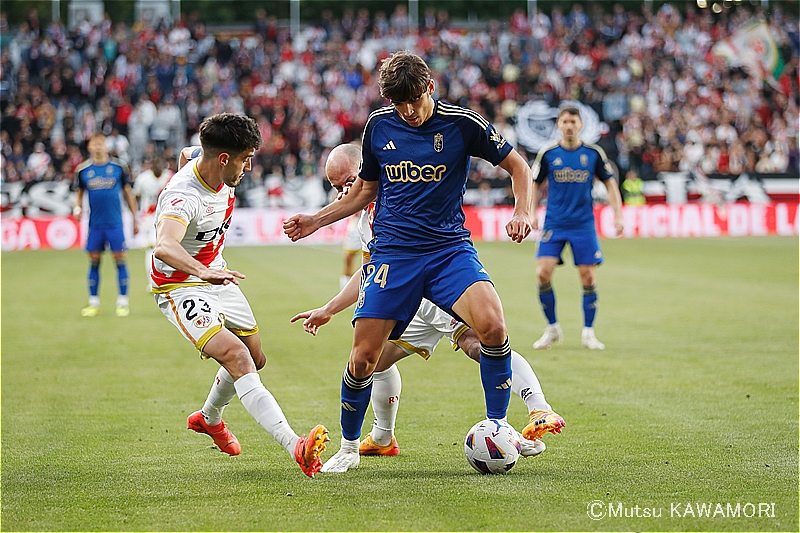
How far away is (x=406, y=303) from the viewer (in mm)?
5355

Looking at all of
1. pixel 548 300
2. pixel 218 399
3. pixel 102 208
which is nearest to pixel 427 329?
pixel 218 399

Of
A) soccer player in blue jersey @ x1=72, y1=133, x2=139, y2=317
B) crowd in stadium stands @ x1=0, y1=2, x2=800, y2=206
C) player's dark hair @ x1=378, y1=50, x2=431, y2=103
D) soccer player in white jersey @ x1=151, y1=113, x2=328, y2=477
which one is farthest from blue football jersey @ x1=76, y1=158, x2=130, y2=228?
crowd in stadium stands @ x1=0, y1=2, x2=800, y2=206

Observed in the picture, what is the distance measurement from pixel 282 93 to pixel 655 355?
24883 millimetres

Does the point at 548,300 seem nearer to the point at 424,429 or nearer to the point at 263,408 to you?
the point at 424,429

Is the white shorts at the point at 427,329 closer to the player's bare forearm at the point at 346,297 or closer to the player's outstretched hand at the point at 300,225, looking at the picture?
the player's bare forearm at the point at 346,297

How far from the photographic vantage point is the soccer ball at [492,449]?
5.23 m

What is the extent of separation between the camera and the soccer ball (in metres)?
5.23

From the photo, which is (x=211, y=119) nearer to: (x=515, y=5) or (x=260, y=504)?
(x=260, y=504)

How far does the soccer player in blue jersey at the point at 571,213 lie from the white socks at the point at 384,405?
4.60m

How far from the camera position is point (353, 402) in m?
5.57

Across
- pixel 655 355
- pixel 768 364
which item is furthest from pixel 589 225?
pixel 768 364

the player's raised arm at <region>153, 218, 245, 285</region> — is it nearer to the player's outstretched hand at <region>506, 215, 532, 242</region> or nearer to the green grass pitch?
the green grass pitch

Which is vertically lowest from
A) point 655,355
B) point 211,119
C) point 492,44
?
point 655,355

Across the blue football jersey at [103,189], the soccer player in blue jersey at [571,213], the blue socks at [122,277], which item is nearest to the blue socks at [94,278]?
the blue socks at [122,277]
